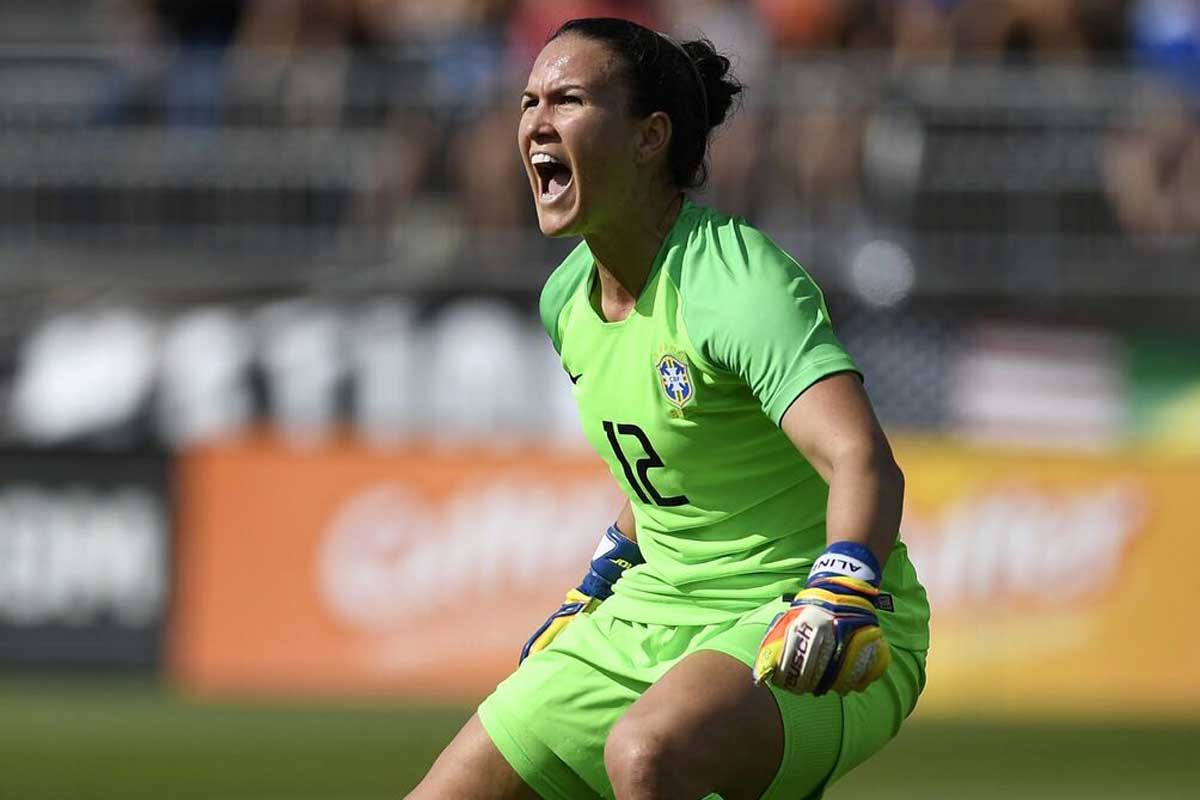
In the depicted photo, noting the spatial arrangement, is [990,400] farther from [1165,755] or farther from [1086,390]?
[1165,755]

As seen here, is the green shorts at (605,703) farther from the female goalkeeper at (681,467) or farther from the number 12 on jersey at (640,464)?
the number 12 on jersey at (640,464)


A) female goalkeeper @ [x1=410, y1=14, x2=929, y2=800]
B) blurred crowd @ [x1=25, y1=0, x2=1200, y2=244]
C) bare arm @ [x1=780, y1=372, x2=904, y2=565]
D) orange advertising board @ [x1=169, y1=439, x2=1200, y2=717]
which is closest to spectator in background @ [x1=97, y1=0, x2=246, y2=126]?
blurred crowd @ [x1=25, y1=0, x2=1200, y2=244]

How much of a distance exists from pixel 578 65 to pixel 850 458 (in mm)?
1088

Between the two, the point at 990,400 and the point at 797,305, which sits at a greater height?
the point at 797,305

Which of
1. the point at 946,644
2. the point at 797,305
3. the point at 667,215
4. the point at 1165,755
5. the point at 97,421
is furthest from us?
the point at 97,421

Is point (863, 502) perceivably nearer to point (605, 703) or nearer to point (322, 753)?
point (605, 703)

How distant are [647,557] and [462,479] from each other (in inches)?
382

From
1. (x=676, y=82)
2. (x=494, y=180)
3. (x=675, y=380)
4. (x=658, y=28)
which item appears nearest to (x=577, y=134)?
(x=676, y=82)

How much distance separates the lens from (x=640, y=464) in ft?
17.3

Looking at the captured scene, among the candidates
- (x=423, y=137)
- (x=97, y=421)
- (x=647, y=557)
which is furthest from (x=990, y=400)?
(x=647, y=557)

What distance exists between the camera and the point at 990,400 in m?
15.0

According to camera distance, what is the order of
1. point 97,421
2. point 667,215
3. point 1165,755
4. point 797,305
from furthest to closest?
point 97,421
point 1165,755
point 667,215
point 797,305

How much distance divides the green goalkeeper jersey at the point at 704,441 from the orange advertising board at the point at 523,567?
9.11 m

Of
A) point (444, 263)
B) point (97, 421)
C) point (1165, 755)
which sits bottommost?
point (1165, 755)
